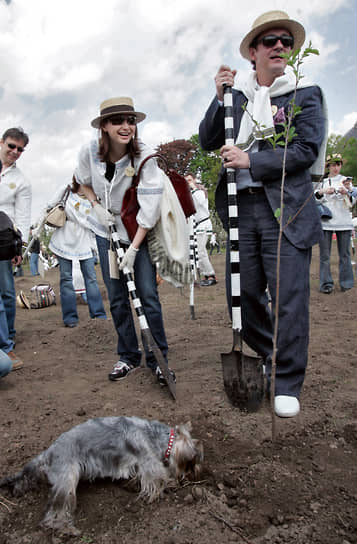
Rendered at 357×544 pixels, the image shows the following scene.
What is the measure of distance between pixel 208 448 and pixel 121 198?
2009 mm

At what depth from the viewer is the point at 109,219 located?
3406mm

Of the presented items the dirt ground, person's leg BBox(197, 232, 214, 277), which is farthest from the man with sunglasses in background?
person's leg BBox(197, 232, 214, 277)

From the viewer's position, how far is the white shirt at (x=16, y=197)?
15.5ft

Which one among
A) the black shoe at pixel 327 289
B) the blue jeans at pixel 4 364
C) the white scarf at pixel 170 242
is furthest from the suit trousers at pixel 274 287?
the black shoe at pixel 327 289

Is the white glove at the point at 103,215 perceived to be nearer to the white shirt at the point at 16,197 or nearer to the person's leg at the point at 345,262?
the white shirt at the point at 16,197

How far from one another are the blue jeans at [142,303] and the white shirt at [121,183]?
9.7 inches

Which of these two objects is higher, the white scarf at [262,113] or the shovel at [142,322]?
the white scarf at [262,113]

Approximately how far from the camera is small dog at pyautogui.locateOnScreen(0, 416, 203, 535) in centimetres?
190

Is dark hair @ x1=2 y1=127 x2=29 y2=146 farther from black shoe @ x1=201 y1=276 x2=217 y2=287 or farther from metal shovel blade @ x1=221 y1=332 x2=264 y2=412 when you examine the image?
black shoe @ x1=201 y1=276 x2=217 y2=287

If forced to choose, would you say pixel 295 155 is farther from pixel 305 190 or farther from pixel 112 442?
pixel 112 442

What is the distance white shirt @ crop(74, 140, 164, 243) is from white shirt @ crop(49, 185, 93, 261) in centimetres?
267

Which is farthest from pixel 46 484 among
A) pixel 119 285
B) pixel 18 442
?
pixel 119 285

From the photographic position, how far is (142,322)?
3.24 m

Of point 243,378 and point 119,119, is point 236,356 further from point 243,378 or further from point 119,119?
point 119,119
